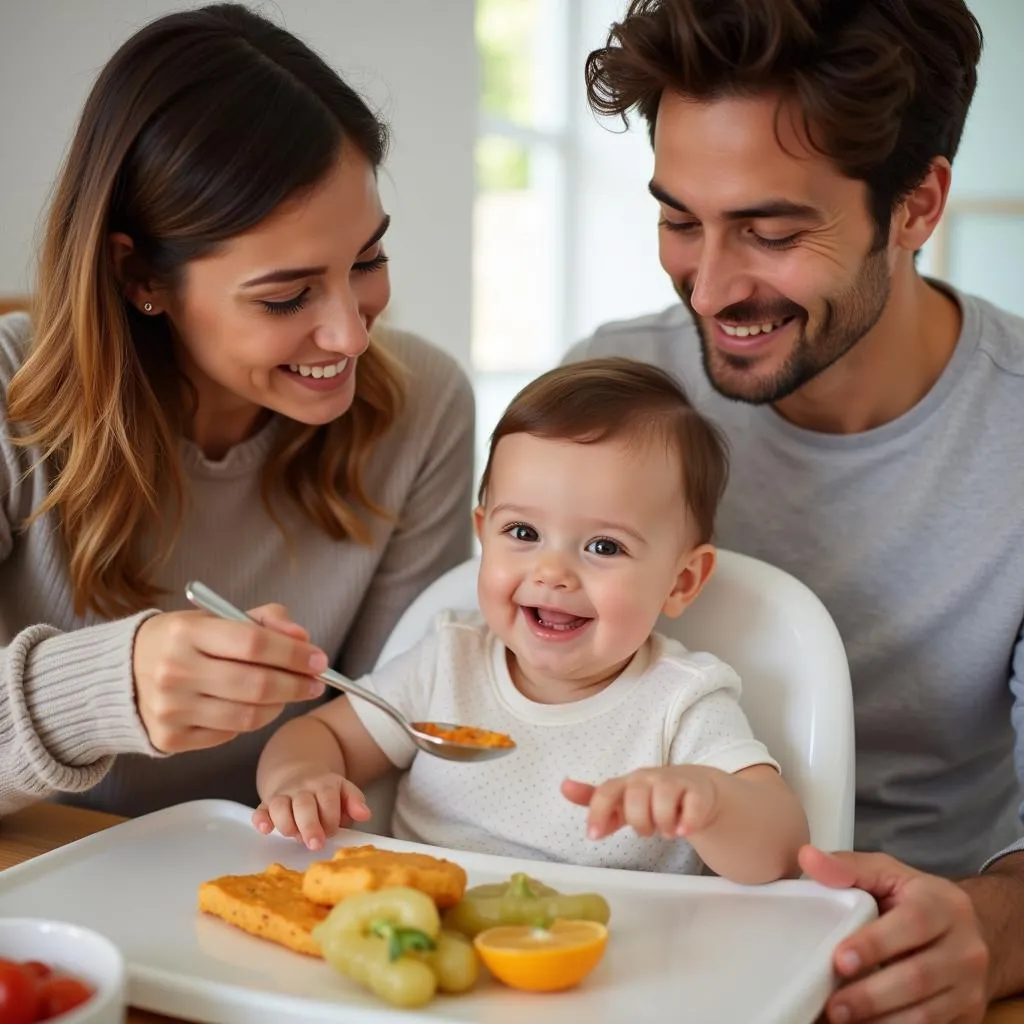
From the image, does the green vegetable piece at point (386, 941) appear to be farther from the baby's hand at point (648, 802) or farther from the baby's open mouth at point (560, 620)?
the baby's open mouth at point (560, 620)

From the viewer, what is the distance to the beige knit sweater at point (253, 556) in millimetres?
1535

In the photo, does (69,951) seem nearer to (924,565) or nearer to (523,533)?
(523,533)

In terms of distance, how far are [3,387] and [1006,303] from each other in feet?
14.5

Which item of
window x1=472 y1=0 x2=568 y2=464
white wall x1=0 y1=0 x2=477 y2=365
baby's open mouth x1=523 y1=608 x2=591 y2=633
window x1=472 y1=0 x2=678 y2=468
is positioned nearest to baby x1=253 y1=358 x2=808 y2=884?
baby's open mouth x1=523 y1=608 x2=591 y2=633

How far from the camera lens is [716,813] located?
110 cm

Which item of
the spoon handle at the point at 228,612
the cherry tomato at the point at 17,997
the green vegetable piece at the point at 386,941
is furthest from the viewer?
the spoon handle at the point at 228,612

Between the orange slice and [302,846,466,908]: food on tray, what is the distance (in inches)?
2.2

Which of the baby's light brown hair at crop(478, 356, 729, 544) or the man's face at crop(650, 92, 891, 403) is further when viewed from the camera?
the man's face at crop(650, 92, 891, 403)

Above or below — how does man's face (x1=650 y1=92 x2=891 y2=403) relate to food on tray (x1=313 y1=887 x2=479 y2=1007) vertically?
above

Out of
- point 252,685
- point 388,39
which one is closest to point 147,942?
point 252,685

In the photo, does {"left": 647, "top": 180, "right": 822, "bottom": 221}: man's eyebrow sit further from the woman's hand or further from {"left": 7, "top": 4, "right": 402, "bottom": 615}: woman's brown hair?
the woman's hand

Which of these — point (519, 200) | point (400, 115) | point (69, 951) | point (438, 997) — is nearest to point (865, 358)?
point (438, 997)

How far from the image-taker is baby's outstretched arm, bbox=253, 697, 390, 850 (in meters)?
1.22

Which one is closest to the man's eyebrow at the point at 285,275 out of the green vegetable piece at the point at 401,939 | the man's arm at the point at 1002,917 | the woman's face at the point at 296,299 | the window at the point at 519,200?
the woman's face at the point at 296,299
